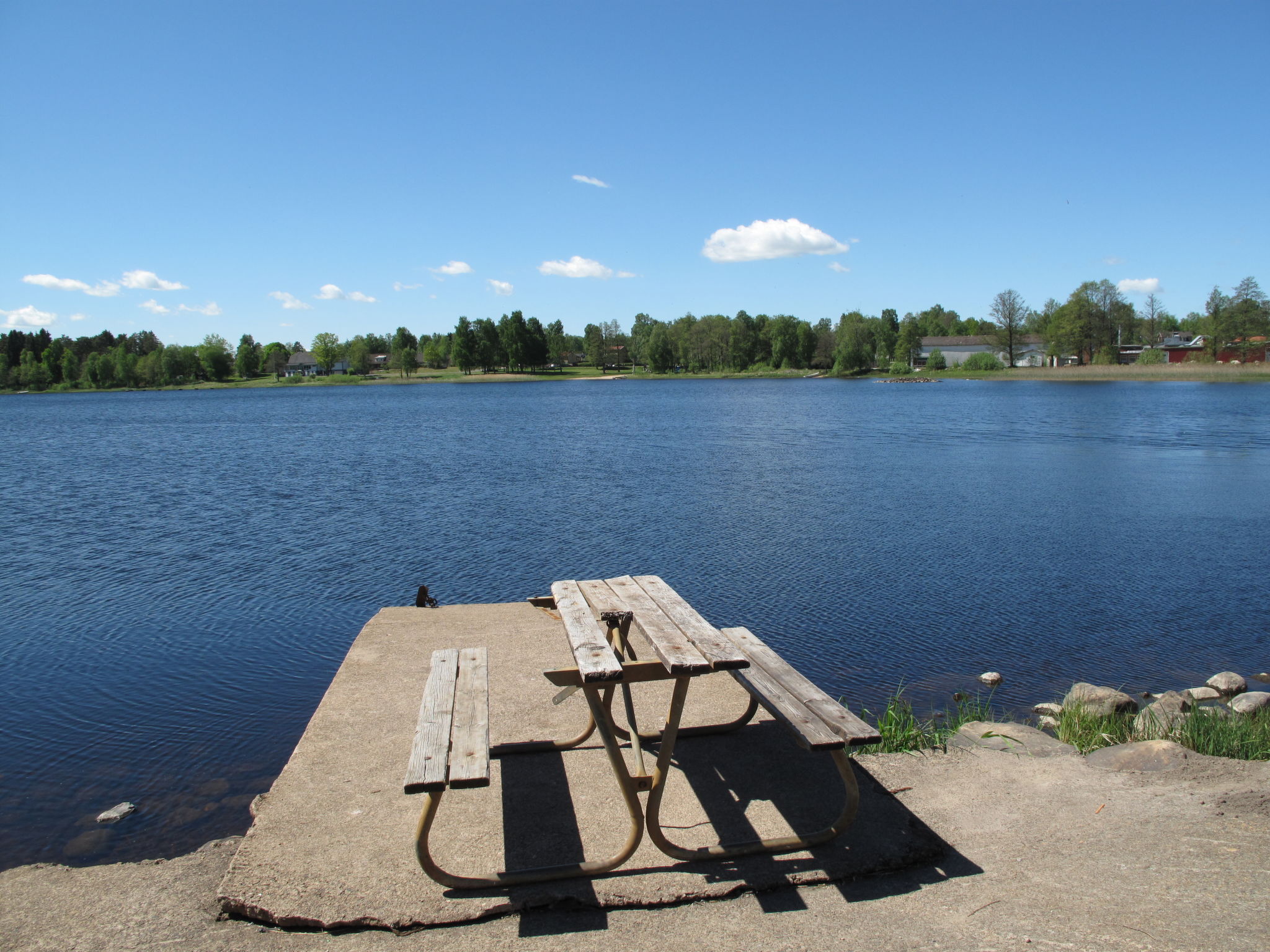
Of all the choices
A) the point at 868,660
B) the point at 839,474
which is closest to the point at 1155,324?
the point at 839,474

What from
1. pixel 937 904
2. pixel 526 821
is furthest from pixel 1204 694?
pixel 526 821

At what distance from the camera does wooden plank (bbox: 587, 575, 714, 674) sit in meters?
4.16

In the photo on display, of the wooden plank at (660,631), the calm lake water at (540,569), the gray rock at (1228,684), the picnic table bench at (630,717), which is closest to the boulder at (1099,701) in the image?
the calm lake water at (540,569)

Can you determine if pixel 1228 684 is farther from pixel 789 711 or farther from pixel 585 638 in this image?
pixel 585 638

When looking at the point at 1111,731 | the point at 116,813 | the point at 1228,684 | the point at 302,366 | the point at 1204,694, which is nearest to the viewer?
the point at 116,813

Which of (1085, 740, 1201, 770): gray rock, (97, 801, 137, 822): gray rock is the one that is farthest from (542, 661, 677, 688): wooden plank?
(97, 801, 137, 822): gray rock

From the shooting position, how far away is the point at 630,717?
5391mm

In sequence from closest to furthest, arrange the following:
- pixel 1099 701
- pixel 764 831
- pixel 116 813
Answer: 1. pixel 764 831
2. pixel 116 813
3. pixel 1099 701

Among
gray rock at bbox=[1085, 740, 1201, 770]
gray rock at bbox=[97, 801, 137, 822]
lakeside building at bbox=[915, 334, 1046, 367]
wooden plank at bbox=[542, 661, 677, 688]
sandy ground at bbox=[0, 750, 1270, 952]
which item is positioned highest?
lakeside building at bbox=[915, 334, 1046, 367]

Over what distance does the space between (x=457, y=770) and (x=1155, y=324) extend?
149 metres

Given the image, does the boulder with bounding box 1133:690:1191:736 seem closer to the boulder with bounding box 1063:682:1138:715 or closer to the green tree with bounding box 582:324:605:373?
the boulder with bounding box 1063:682:1138:715

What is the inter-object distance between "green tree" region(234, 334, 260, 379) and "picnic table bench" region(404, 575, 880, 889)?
17418 cm

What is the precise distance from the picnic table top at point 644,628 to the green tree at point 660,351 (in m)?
153

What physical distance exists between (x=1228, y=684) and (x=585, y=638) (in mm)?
7792
